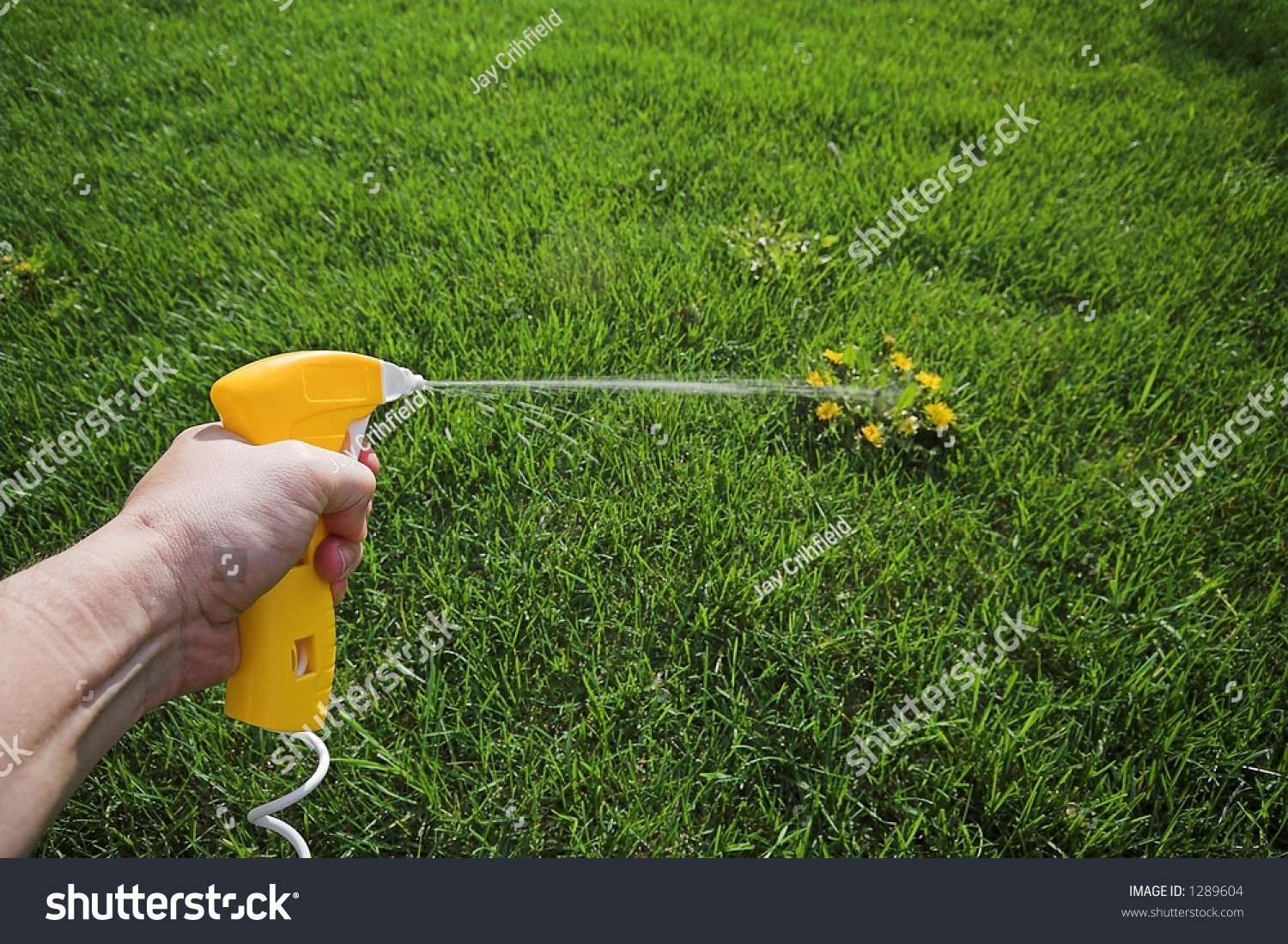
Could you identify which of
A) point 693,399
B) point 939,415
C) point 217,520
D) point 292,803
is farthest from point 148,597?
point 939,415

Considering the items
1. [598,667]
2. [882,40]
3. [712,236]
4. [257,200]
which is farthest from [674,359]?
[882,40]

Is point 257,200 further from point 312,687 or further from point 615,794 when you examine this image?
point 615,794

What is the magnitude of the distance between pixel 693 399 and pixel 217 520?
159 centimetres

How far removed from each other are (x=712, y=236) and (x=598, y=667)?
203cm

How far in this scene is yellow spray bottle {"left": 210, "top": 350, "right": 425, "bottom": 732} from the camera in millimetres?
1678

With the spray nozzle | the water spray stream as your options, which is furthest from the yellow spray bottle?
the water spray stream

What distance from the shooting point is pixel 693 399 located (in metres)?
2.80

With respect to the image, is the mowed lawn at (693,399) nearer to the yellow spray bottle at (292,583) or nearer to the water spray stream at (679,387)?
the water spray stream at (679,387)

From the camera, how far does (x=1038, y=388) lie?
9.64 feet

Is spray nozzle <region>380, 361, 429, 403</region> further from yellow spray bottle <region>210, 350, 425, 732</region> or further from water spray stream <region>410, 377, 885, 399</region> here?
water spray stream <region>410, 377, 885, 399</region>

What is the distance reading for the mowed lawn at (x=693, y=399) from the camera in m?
1.94

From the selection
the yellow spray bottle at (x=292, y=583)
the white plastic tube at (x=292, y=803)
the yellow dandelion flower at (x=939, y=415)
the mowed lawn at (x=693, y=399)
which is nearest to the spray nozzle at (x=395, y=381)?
the yellow spray bottle at (x=292, y=583)

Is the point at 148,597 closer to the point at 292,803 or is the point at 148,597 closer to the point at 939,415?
the point at 292,803

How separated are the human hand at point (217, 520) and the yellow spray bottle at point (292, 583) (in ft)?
0.15
